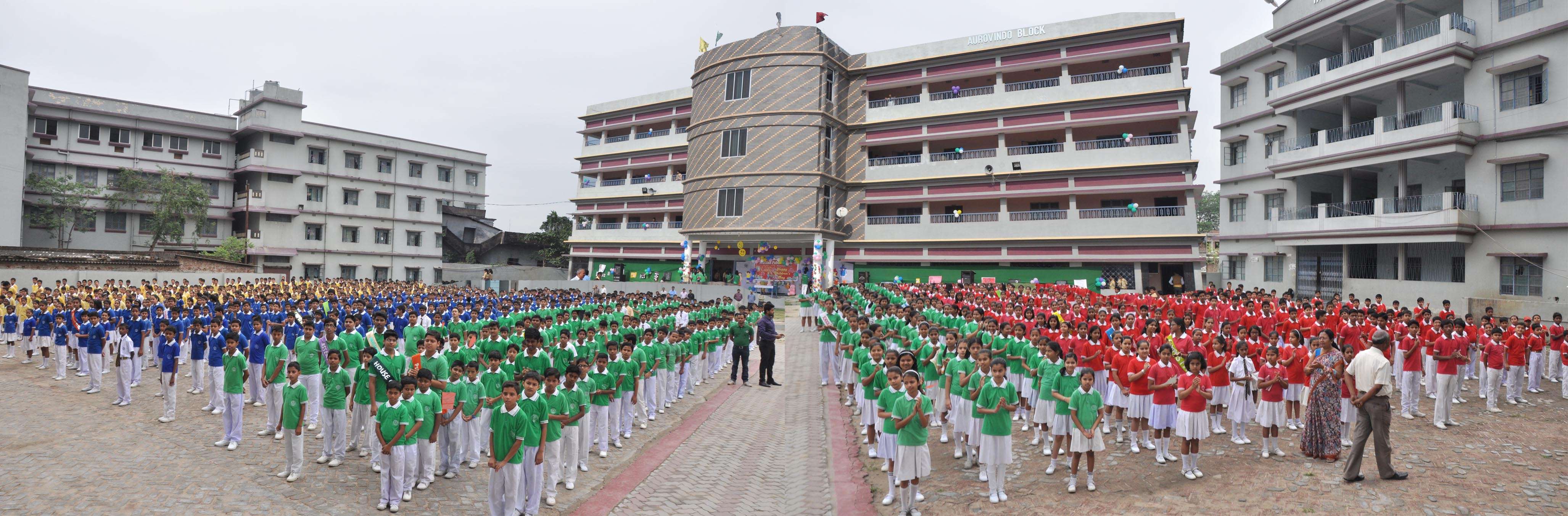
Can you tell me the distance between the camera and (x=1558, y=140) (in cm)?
2048

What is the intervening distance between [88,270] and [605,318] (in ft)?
95.7

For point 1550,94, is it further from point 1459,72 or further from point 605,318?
point 605,318

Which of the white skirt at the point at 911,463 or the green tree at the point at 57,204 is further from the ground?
the green tree at the point at 57,204

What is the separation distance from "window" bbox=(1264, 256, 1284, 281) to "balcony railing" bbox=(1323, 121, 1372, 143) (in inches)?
233

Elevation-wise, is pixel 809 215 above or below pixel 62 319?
above

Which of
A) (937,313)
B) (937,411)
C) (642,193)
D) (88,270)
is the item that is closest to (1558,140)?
(937,313)

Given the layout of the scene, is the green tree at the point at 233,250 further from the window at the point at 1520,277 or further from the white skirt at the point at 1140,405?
the window at the point at 1520,277

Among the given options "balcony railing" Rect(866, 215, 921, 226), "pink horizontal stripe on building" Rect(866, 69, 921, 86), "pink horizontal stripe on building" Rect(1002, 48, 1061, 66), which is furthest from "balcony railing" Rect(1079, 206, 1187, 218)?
"pink horizontal stripe on building" Rect(866, 69, 921, 86)

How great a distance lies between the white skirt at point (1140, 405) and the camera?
935cm

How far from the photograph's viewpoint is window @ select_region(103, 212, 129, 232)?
137 ft

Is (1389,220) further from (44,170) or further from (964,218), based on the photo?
(44,170)

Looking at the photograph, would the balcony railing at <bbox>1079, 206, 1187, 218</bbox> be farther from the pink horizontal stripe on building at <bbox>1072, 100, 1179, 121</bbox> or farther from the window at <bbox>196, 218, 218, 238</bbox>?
the window at <bbox>196, 218, 218, 238</bbox>

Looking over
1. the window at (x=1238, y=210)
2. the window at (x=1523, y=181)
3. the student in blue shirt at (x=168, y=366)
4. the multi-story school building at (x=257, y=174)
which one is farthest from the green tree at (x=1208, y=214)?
the student in blue shirt at (x=168, y=366)

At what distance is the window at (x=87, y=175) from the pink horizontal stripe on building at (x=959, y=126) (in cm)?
4600
